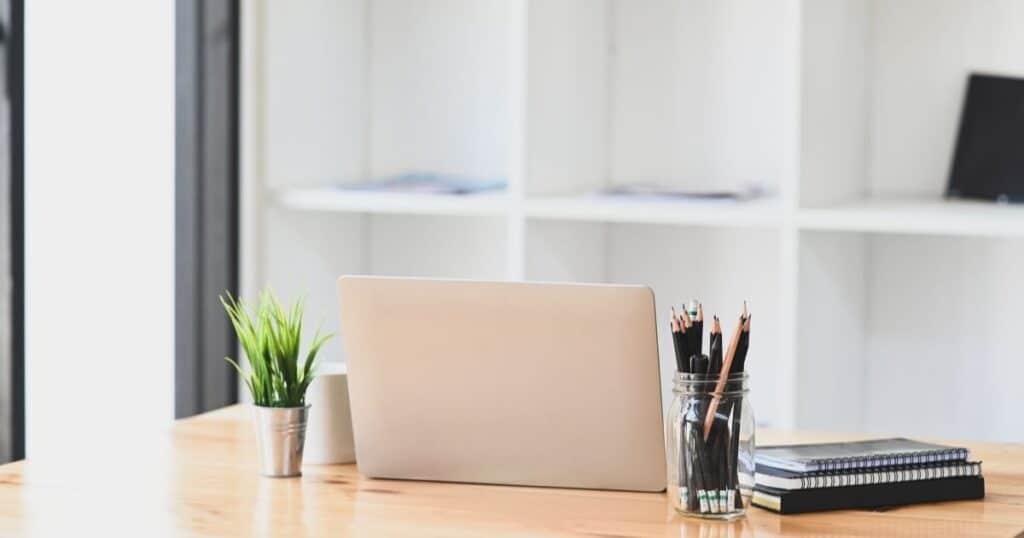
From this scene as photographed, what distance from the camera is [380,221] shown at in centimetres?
355

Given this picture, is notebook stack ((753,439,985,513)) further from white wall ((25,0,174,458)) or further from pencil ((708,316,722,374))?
white wall ((25,0,174,458))

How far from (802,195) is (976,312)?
56cm

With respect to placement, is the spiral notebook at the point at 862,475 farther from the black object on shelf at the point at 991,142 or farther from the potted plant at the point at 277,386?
the black object on shelf at the point at 991,142

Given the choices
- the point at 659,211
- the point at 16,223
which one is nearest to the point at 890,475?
the point at 659,211

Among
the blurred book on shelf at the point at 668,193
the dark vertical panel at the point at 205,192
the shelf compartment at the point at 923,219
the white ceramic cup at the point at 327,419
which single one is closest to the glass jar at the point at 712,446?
the white ceramic cup at the point at 327,419

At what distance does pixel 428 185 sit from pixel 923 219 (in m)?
1.11

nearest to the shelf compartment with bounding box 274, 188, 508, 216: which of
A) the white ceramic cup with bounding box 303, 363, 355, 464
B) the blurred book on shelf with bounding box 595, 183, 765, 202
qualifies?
the blurred book on shelf with bounding box 595, 183, 765, 202

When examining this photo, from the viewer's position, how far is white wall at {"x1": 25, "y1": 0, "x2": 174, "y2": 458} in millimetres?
2811

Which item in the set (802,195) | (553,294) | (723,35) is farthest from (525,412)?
(723,35)

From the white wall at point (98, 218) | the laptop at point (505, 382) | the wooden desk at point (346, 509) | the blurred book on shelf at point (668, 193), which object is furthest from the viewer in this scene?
the blurred book on shelf at point (668, 193)

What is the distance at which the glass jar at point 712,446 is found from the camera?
151cm

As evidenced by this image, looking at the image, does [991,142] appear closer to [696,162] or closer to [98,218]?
[696,162]

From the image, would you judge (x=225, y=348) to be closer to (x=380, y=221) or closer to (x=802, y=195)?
(x=380, y=221)

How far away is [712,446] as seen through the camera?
1.50 m
